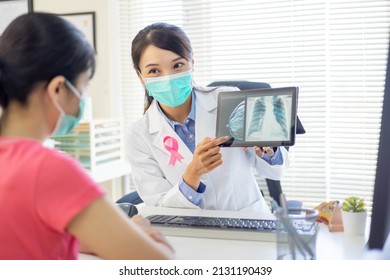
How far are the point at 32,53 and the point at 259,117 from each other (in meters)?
0.76

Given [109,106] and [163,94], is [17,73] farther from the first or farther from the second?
[109,106]

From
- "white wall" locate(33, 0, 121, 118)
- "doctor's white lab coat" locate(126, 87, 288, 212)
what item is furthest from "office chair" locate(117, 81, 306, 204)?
"white wall" locate(33, 0, 121, 118)

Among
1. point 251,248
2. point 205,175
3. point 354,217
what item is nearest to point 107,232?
point 251,248

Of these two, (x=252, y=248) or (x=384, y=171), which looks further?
(x=252, y=248)

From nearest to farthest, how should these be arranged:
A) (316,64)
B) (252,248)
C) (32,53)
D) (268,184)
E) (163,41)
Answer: (32,53) < (252,248) < (163,41) < (268,184) < (316,64)

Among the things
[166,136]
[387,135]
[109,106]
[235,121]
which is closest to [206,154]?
[235,121]

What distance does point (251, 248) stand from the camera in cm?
111

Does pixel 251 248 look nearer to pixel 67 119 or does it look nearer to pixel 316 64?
pixel 67 119

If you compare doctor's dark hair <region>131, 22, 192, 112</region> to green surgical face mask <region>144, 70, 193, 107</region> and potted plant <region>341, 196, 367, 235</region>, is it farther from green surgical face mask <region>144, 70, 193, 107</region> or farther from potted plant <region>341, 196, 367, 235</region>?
potted plant <region>341, 196, 367, 235</region>

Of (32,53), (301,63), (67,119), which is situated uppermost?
(301,63)

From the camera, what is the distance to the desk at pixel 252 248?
1.06 m

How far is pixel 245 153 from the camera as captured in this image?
1762 mm

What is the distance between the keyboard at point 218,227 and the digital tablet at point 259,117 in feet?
0.81

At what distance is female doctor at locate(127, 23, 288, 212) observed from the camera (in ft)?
5.41
